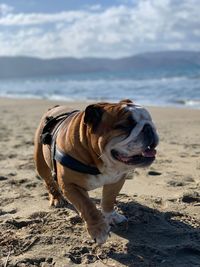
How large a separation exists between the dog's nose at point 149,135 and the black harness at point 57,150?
53 cm

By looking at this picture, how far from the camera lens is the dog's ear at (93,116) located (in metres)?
3.72

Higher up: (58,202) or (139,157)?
(139,157)

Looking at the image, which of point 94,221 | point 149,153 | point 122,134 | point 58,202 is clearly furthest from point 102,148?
point 58,202

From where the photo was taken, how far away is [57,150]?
4.20 meters

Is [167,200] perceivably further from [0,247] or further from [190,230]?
[0,247]

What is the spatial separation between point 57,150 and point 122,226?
0.89m

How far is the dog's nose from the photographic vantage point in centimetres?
361

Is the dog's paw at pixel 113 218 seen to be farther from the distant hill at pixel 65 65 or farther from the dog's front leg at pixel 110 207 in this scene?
the distant hill at pixel 65 65

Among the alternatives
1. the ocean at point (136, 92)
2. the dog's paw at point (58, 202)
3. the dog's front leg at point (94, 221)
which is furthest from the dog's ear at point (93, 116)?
the ocean at point (136, 92)

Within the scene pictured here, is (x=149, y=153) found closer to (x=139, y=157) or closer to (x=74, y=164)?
(x=139, y=157)

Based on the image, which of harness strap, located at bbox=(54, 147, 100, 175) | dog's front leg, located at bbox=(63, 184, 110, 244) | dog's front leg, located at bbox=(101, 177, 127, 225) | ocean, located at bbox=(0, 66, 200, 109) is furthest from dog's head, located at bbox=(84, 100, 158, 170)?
ocean, located at bbox=(0, 66, 200, 109)

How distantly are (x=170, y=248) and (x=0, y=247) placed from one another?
132 centimetres

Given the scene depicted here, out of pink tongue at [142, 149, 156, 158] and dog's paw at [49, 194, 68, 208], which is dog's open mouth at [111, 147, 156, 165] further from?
dog's paw at [49, 194, 68, 208]

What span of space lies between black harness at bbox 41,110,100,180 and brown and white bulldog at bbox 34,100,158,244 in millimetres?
23
